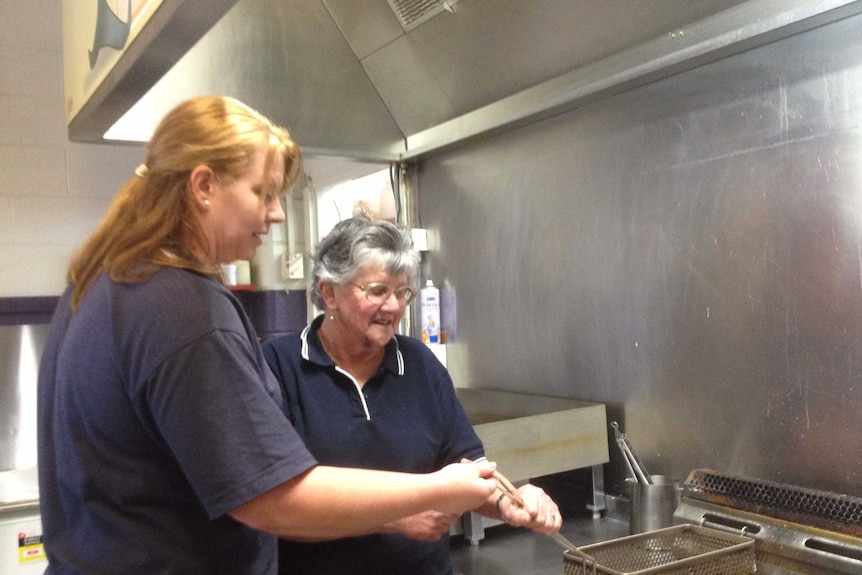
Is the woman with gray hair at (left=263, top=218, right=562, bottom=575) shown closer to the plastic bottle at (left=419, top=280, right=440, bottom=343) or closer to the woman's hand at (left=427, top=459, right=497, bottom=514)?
the woman's hand at (left=427, top=459, right=497, bottom=514)

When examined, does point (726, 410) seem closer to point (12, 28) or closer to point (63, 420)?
point (63, 420)

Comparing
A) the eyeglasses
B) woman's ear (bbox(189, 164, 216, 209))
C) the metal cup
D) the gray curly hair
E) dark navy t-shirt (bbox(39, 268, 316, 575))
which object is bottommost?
the metal cup

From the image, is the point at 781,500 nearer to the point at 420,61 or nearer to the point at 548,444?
the point at 548,444

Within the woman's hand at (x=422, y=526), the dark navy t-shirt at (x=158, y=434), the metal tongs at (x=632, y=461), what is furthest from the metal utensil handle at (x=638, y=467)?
the dark navy t-shirt at (x=158, y=434)

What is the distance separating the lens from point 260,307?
274 centimetres

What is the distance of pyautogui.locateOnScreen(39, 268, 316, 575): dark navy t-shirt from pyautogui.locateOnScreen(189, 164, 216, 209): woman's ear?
78 millimetres

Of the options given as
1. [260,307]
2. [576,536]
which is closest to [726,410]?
[576,536]

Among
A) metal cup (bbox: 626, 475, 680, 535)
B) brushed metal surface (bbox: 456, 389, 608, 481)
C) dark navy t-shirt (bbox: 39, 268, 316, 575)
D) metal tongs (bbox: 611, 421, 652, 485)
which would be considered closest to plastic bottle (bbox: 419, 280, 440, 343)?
brushed metal surface (bbox: 456, 389, 608, 481)

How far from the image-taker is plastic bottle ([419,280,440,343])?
7.02ft

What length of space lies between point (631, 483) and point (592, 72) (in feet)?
2.85

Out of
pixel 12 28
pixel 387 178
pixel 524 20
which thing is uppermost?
pixel 12 28

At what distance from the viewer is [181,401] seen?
2.09ft

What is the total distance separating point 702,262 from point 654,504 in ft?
1.61

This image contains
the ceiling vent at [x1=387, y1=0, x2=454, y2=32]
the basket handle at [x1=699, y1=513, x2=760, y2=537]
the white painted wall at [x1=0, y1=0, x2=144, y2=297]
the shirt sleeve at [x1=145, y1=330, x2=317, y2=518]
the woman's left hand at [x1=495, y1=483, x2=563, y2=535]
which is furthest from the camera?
the white painted wall at [x1=0, y1=0, x2=144, y2=297]
